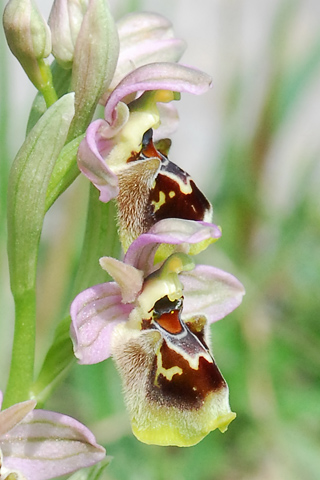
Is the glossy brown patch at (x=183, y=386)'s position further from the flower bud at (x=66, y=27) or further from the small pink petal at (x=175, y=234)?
the flower bud at (x=66, y=27)

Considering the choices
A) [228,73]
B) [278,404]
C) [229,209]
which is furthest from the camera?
[228,73]

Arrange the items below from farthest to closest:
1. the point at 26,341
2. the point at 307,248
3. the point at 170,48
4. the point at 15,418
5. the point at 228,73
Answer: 1. the point at 228,73
2. the point at 307,248
3. the point at 170,48
4. the point at 26,341
5. the point at 15,418

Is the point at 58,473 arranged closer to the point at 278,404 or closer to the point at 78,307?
the point at 78,307

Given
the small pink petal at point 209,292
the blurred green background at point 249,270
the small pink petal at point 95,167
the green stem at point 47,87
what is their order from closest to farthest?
the small pink petal at point 95,167, the green stem at point 47,87, the small pink petal at point 209,292, the blurred green background at point 249,270

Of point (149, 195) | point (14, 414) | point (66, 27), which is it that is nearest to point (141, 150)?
point (149, 195)

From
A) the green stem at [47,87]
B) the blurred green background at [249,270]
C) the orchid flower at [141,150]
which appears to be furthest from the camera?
the blurred green background at [249,270]

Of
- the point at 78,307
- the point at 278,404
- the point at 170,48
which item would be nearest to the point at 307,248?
the point at 278,404

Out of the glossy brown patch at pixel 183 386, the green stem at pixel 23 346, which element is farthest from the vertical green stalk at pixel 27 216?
the glossy brown patch at pixel 183 386

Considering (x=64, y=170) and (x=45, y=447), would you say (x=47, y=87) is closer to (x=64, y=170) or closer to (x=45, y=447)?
(x=64, y=170)
